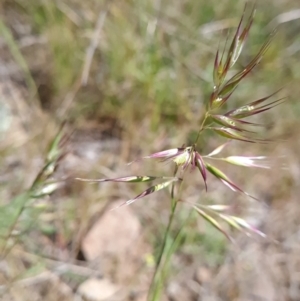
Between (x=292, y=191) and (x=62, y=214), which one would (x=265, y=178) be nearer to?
(x=292, y=191)

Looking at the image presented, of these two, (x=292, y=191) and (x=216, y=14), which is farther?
(x=216, y=14)

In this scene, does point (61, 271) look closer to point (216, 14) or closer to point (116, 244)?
point (116, 244)

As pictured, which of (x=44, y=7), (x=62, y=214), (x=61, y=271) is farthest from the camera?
(x=44, y=7)

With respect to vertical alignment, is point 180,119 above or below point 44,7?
below

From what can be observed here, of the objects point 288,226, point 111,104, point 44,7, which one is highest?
point 44,7

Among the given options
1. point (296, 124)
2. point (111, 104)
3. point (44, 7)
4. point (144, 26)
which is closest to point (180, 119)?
point (111, 104)

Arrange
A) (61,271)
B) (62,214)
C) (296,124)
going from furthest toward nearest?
(296,124), (62,214), (61,271)
